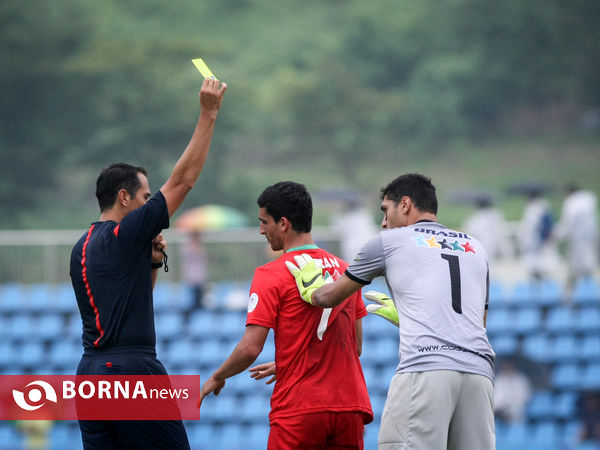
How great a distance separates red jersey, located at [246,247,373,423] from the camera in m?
4.00

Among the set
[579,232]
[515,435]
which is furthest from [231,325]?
[579,232]

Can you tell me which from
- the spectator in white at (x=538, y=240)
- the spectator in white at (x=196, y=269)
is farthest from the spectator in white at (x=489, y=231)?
the spectator in white at (x=196, y=269)

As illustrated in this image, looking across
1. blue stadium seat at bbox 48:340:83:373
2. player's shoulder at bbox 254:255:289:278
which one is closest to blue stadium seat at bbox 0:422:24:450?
blue stadium seat at bbox 48:340:83:373

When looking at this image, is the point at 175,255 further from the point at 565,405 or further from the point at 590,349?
the point at 590,349

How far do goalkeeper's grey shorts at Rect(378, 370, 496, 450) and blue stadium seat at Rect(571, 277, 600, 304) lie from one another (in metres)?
10.4

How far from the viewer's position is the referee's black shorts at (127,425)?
386cm

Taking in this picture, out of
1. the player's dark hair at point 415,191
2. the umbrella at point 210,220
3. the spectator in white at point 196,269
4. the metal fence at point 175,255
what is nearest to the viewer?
the player's dark hair at point 415,191

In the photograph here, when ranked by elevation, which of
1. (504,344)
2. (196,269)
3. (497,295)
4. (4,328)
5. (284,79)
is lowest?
(504,344)

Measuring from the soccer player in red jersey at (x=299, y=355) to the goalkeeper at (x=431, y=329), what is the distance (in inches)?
5.7

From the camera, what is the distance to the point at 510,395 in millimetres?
12203

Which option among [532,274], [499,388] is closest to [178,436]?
[499,388]

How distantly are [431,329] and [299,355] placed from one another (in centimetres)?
65

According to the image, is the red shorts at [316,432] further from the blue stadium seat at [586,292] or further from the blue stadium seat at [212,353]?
the blue stadium seat at [586,292]

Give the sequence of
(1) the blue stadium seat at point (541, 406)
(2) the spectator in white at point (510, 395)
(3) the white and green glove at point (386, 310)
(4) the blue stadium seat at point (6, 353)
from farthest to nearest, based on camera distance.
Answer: (4) the blue stadium seat at point (6, 353)
(1) the blue stadium seat at point (541, 406)
(2) the spectator in white at point (510, 395)
(3) the white and green glove at point (386, 310)
